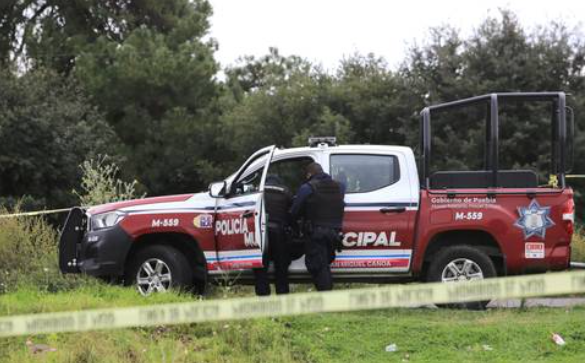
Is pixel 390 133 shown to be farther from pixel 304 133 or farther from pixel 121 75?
pixel 121 75

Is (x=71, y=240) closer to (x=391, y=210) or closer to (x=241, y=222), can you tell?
(x=241, y=222)

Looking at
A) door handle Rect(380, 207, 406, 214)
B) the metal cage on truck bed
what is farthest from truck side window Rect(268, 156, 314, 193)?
the metal cage on truck bed

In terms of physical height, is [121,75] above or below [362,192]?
above

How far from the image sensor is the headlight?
26.2 ft

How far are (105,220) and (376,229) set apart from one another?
2900 mm

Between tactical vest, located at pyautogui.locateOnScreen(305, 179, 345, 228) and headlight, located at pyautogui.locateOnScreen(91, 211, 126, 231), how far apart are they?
2.03 metres

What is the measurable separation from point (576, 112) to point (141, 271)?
15.5 metres

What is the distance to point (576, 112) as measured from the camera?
66.0 ft

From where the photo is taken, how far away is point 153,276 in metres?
7.94

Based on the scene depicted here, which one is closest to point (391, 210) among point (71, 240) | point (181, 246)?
point (181, 246)

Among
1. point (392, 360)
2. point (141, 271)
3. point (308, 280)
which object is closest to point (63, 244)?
point (141, 271)

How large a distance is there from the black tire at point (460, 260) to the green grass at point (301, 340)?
35.7 inches

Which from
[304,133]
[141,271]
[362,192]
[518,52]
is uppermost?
[518,52]

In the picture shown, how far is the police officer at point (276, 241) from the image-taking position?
313 inches
